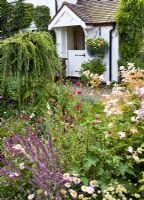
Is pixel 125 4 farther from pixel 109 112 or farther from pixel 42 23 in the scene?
pixel 109 112

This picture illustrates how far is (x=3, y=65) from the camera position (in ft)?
20.8

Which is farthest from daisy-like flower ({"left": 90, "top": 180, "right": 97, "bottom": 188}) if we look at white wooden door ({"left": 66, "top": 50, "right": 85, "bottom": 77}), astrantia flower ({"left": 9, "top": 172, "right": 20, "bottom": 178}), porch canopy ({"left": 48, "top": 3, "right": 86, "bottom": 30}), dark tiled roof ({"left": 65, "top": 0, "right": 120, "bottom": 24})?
white wooden door ({"left": 66, "top": 50, "right": 85, "bottom": 77})

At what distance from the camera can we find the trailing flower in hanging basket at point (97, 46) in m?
13.4

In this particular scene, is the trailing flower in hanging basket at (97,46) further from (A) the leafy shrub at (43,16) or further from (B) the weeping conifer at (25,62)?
(B) the weeping conifer at (25,62)

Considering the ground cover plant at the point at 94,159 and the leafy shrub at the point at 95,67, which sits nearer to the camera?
the ground cover plant at the point at 94,159

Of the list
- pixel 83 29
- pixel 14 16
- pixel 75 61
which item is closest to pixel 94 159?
pixel 83 29

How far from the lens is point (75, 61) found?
596 inches

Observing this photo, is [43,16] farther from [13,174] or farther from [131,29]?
[13,174]

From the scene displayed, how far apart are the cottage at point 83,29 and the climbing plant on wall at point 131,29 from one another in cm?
39

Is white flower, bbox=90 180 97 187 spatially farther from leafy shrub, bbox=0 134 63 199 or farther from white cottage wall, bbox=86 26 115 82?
white cottage wall, bbox=86 26 115 82

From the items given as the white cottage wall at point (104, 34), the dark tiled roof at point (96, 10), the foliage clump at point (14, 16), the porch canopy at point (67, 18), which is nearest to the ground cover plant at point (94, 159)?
the white cottage wall at point (104, 34)

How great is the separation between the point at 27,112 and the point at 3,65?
0.99 m

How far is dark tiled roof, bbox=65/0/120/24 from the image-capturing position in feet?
45.6

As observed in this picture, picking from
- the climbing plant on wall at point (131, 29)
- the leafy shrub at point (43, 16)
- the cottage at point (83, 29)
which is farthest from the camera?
the leafy shrub at point (43, 16)
